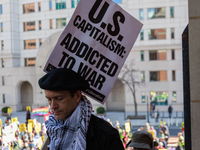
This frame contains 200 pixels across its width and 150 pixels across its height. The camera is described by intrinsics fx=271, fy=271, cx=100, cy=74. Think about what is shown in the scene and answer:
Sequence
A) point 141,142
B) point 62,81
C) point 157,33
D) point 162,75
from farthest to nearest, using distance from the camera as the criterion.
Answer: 1. point 157,33
2. point 162,75
3. point 141,142
4. point 62,81

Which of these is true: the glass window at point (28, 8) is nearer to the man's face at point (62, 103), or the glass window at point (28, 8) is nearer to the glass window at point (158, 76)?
the glass window at point (158, 76)

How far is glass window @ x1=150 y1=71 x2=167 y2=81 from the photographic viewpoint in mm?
29078

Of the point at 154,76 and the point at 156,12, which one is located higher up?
the point at 156,12

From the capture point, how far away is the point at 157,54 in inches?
1158

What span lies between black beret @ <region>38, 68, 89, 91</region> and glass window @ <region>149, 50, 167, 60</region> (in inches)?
1116

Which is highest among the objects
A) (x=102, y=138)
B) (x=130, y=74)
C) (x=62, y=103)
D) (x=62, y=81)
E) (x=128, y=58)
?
(x=128, y=58)

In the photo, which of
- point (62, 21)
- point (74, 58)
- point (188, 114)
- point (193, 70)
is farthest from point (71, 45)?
point (62, 21)

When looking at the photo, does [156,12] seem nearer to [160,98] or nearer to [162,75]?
[162,75]

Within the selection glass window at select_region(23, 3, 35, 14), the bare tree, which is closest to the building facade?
glass window at select_region(23, 3, 35, 14)

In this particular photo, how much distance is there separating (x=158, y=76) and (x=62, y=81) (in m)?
28.3

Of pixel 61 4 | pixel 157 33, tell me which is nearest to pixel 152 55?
pixel 157 33

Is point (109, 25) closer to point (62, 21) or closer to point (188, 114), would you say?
point (188, 114)

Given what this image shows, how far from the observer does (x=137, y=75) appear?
2923 cm

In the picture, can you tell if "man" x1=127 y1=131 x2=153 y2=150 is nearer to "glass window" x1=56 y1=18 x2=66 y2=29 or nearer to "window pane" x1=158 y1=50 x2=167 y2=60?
"window pane" x1=158 y1=50 x2=167 y2=60
